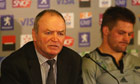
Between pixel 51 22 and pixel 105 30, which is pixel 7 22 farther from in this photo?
pixel 105 30

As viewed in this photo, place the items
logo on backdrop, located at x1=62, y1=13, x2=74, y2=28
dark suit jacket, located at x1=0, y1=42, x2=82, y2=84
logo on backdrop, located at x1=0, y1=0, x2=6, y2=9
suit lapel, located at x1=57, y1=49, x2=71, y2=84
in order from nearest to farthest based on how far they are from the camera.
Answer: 1. dark suit jacket, located at x1=0, y1=42, x2=82, y2=84
2. suit lapel, located at x1=57, y1=49, x2=71, y2=84
3. logo on backdrop, located at x1=0, y1=0, x2=6, y2=9
4. logo on backdrop, located at x1=62, y1=13, x2=74, y2=28

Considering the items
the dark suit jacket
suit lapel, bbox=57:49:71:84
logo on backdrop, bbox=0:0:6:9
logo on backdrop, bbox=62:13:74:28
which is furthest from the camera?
logo on backdrop, bbox=62:13:74:28

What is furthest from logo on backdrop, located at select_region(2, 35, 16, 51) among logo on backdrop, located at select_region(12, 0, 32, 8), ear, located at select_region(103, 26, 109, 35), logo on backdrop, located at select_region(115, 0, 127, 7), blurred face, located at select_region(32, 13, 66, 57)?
logo on backdrop, located at select_region(115, 0, 127, 7)

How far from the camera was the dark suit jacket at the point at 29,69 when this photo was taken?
1290mm

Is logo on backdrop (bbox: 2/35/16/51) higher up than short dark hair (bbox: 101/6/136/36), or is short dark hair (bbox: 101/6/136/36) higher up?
short dark hair (bbox: 101/6/136/36)

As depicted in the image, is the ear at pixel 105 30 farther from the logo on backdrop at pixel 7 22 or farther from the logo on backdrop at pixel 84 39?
the logo on backdrop at pixel 7 22

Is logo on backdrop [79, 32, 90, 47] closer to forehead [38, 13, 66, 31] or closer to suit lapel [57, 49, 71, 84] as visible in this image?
suit lapel [57, 49, 71, 84]

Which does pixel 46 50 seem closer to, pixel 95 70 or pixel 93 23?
pixel 95 70

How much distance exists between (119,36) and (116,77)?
10.7 inches

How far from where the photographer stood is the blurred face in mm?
1297

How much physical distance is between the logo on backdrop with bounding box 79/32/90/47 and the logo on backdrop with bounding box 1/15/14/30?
54 centimetres

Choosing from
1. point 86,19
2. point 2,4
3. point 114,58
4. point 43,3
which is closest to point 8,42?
point 2,4

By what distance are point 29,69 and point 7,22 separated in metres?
0.56

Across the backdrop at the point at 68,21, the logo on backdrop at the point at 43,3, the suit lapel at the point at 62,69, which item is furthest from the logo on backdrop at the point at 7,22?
the suit lapel at the point at 62,69
